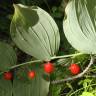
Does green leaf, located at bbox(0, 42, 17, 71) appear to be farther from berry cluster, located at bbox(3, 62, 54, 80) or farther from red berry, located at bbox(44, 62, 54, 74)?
red berry, located at bbox(44, 62, 54, 74)

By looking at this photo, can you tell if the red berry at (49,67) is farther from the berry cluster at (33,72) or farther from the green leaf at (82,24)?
the green leaf at (82,24)

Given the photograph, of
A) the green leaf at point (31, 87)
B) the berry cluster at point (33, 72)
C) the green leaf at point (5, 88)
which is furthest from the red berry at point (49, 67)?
the green leaf at point (5, 88)

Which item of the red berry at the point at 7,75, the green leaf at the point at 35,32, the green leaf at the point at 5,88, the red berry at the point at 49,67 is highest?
the green leaf at the point at 35,32

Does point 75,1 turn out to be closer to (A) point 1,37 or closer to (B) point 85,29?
(B) point 85,29

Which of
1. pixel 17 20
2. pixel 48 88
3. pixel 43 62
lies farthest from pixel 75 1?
pixel 48 88

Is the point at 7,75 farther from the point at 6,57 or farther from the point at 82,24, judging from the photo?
the point at 82,24

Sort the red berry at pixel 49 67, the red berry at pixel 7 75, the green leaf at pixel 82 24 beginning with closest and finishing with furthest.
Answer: the green leaf at pixel 82 24 < the red berry at pixel 49 67 < the red berry at pixel 7 75
